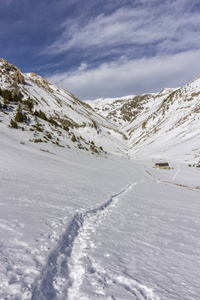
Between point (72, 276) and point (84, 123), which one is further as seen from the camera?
point (84, 123)

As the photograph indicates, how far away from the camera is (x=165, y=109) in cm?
13112

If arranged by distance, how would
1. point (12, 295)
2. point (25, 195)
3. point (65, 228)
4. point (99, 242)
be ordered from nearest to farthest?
point (12, 295), point (99, 242), point (65, 228), point (25, 195)

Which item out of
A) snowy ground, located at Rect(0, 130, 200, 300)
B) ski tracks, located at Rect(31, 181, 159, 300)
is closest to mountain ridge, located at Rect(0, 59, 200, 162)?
snowy ground, located at Rect(0, 130, 200, 300)

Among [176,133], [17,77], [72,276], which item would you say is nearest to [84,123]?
[17,77]

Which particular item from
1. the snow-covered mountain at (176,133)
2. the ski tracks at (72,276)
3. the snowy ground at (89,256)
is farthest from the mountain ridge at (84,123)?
the ski tracks at (72,276)

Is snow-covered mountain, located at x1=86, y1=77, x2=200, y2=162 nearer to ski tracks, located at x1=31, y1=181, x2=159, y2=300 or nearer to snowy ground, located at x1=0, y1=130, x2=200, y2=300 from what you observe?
snowy ground, located at x1=0, y1=130, x2=200, y2=300

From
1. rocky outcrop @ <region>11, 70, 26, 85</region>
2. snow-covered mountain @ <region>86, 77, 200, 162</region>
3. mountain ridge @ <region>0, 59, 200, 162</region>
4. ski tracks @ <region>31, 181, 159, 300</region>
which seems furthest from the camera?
rocky outcrop @ <region>11, 70, 26, 85</region>

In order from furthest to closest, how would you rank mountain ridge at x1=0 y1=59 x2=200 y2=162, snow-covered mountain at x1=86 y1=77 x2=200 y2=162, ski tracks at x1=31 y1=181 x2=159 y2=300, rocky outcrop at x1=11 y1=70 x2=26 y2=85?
1. rocky outcrop at x1=11 y1=70 x2=26 y2=85
2. snow-covered mountain at x1=86 y1=77 x2=200 y2=162
3. mountain ridge at x1=0 y1=59 x2=200 y2=162
4. ski tracks at x1=31 y1=181 x2=159 y2=300

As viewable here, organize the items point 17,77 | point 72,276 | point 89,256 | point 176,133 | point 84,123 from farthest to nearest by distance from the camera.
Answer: point 176,133, point 84,123, point 17,77, point 89,256, point 72,276

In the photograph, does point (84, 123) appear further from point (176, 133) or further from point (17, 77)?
point (176, 133)

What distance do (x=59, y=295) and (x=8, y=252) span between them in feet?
4.11

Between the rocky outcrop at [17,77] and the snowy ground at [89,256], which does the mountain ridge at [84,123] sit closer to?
the rocky outcrop at [17,77]

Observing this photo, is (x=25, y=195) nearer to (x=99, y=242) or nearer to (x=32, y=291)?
(x=99, y=242)

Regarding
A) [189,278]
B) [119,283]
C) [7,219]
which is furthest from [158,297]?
[7,219]
